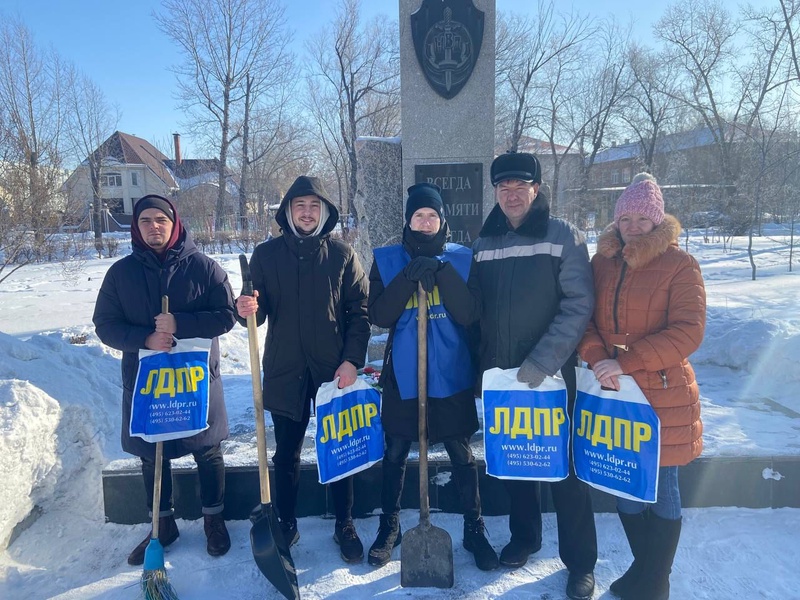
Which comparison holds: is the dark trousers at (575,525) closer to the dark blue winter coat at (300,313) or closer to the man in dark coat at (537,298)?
the man in dark coat at (537,298)

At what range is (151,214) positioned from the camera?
8.39 ft

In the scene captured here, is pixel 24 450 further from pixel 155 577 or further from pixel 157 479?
pixel 155 577

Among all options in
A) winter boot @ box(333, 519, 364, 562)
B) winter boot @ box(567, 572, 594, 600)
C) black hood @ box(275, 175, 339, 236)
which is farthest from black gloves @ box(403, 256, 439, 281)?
winter boot @ box(567, 572, 594, 600)

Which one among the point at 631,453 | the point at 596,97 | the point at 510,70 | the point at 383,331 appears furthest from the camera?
the point at 596,97

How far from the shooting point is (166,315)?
252cm

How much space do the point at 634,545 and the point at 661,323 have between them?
1091mm

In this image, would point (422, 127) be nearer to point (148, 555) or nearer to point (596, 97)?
point (148, 555)

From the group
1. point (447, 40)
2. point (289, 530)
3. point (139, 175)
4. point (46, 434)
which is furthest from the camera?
A: point (139, 175)

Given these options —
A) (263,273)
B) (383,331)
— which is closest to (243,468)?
(263,273)

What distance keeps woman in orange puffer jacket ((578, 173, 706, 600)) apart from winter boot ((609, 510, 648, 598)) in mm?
40

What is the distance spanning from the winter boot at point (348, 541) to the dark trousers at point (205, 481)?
673mm

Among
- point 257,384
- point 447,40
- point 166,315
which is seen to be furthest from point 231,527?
point 447,40

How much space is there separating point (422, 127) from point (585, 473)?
3.45m

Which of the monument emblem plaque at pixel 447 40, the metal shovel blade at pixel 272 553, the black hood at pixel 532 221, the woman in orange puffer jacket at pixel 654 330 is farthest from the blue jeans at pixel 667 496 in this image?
the monument emblem plaque at pixel 447 40
